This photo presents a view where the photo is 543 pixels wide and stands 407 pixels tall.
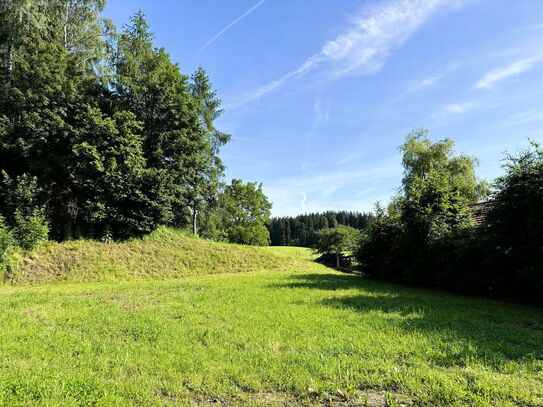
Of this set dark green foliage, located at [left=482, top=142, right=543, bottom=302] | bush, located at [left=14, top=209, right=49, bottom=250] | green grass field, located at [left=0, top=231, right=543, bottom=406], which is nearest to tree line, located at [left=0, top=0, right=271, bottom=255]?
bush, located at [left=14, top=209, right=49, bottom=250]

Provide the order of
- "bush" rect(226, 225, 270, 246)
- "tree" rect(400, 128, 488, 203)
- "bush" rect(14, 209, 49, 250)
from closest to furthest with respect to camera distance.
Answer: "bush" rect(14, 209, 49, 250) < "tree" rect(400, 128, 488, 203) < "bush" rect(226, 225, 270, 246)

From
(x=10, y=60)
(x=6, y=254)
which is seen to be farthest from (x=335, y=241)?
(x=10, y=60)

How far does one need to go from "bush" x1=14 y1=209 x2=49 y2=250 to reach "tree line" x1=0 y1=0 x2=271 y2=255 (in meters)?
0.06

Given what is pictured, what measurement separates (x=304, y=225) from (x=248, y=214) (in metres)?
57.1

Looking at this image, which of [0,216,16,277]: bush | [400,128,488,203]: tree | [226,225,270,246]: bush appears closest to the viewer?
[0,216,16,277]: bush

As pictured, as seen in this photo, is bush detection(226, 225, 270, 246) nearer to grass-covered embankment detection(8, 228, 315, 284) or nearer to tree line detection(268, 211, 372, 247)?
grass-covered embankment detection(8, 228, 315, 284)

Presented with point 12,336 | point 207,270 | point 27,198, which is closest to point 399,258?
point 207,270

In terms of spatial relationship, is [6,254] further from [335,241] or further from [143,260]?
[335,241]

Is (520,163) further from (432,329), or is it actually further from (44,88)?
(44,88)

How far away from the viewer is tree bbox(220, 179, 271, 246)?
42156mm

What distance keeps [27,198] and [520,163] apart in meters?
21.2

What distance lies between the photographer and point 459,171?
26.5 meters

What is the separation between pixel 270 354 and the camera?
14.9ft

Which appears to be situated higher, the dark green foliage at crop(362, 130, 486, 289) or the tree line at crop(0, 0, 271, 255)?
the tree line at crop(0, 0, 271, 255)
